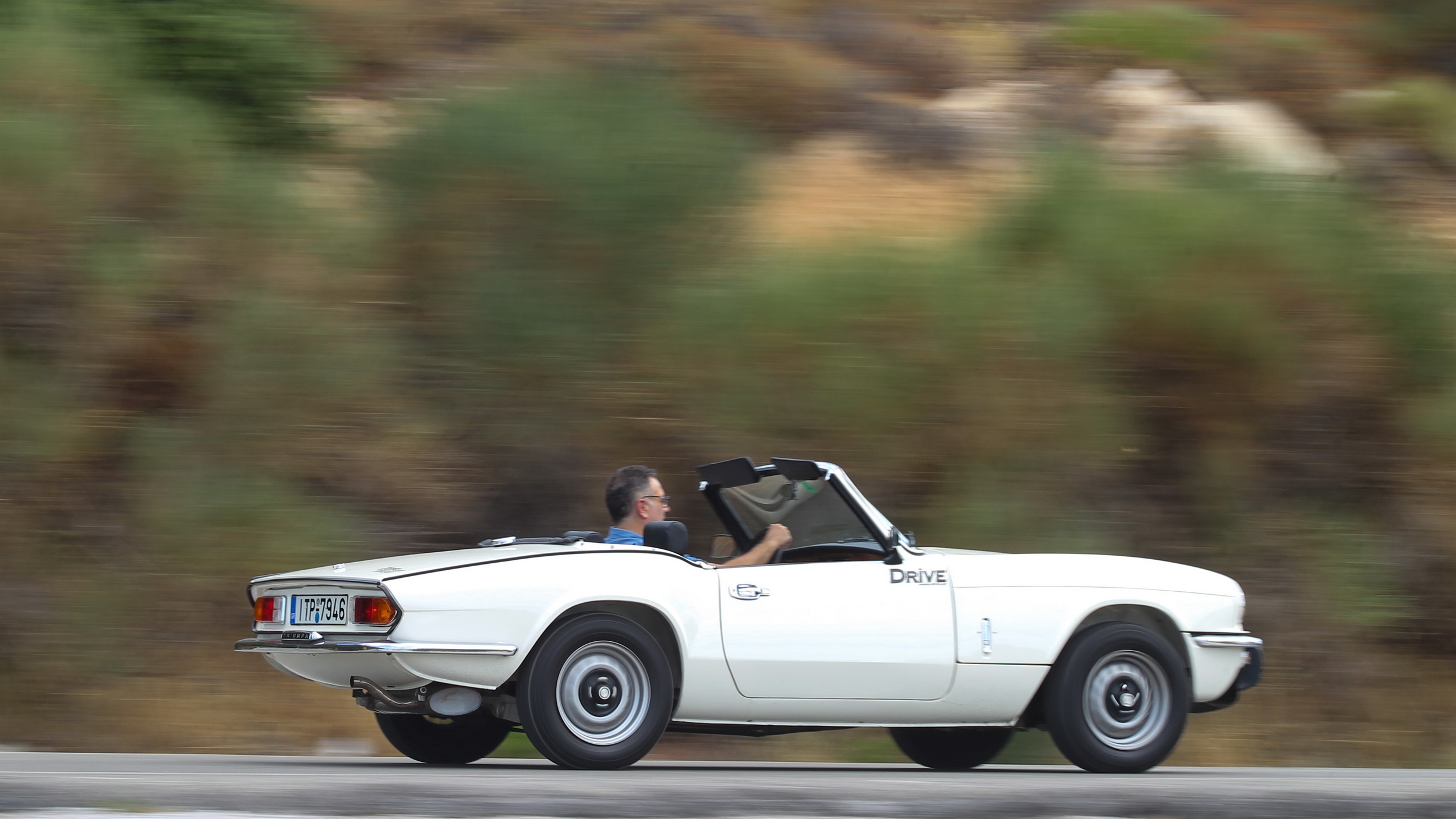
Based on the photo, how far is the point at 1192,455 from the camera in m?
12.7

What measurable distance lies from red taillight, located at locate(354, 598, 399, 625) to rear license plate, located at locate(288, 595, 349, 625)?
0.19 ft

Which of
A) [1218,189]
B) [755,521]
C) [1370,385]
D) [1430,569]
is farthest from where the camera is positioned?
[1218,189]

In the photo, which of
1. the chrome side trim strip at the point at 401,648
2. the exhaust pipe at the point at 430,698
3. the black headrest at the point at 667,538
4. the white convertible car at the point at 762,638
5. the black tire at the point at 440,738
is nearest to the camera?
the chrome side trim strip at the point at 401,648

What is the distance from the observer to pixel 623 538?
275 inches

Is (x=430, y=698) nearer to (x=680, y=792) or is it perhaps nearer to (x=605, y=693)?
(x=605, y=693)

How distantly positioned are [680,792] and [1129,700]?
244 centimetres

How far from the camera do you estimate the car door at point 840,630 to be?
6.61 metres

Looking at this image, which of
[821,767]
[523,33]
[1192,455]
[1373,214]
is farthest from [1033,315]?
[523,33]

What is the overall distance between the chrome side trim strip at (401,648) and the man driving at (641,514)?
3.16ft

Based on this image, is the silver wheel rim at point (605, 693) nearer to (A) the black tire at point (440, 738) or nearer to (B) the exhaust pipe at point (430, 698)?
(B) the exhaust pipe at point (430, 698)

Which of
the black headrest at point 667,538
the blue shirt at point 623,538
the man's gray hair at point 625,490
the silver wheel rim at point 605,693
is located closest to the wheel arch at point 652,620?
the silver wheel rim at point 605,693

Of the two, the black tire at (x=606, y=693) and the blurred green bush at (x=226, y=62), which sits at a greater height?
the blurred green bush at (x=226, y=62)

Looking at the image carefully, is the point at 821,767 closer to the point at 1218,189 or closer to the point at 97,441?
the point at 97,441

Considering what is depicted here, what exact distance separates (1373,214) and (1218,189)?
1.55 m
